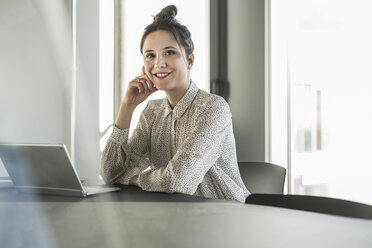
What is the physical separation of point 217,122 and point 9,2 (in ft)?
8.91

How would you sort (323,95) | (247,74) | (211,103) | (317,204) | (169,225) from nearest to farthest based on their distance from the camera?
(169,225), (317,204), (211,103), (323,95), (247,74)

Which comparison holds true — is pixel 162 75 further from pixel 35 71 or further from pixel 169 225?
pixel 35 71

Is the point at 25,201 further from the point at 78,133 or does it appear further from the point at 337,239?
the point at 78,133

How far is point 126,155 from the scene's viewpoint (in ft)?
6.98

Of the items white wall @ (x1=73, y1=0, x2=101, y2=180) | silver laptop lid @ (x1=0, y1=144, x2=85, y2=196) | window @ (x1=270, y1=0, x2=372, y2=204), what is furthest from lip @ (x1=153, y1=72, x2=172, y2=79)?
white wall @ (x1=73, y1=0, x2=101, y2=180)

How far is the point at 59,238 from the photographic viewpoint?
3.03 ft

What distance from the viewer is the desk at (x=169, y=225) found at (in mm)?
875

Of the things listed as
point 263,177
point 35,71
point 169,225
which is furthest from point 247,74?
point 169,225

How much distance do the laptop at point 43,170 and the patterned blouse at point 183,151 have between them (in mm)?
245

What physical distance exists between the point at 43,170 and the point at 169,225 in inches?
29.6

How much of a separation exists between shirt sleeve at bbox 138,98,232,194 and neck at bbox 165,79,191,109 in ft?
0.63

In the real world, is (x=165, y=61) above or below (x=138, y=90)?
above

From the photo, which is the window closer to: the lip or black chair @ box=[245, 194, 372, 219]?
the lip

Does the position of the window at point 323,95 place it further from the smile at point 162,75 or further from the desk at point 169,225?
the desk at point 169,225
